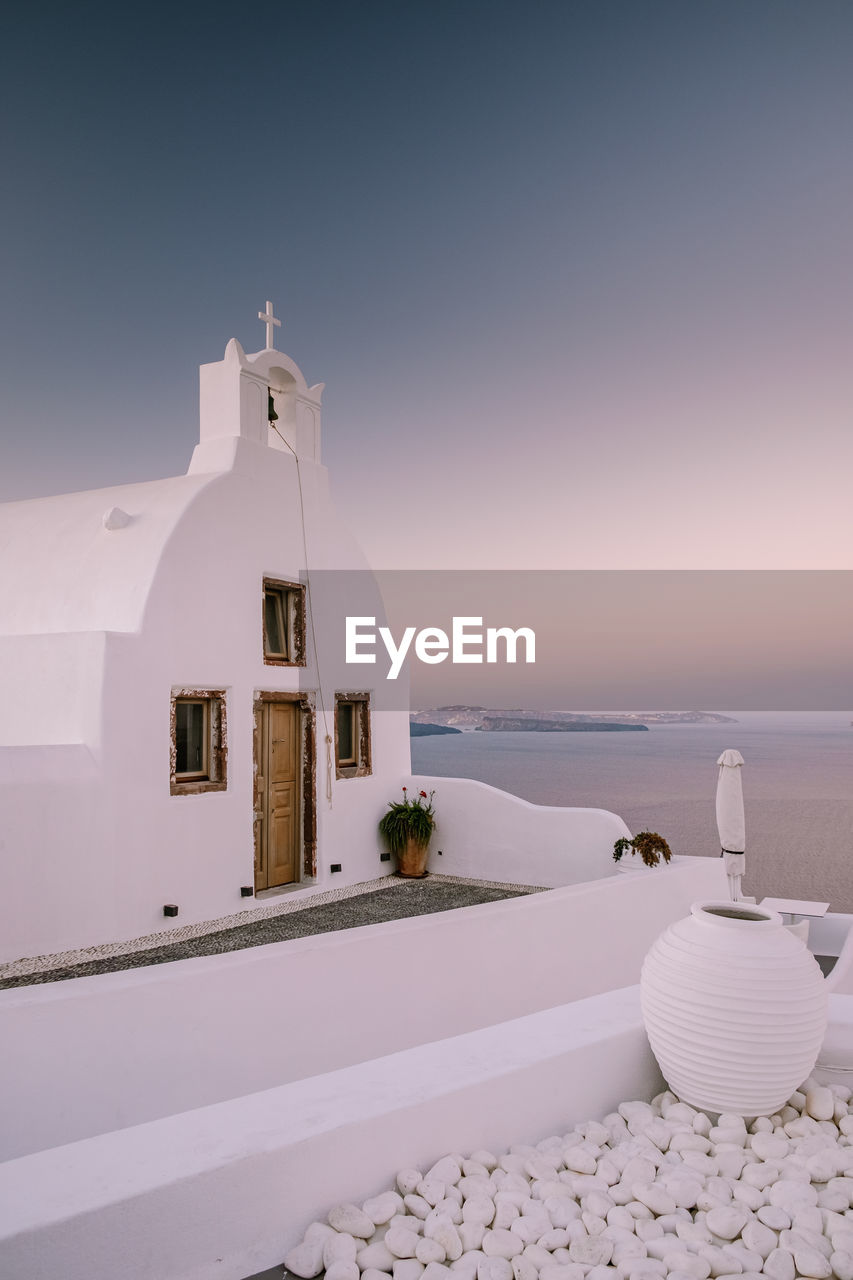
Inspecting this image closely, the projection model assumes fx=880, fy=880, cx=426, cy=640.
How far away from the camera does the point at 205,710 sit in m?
7.48

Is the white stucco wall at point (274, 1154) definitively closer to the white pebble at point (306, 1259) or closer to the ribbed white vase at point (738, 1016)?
the white pebble at point (306, 1259)

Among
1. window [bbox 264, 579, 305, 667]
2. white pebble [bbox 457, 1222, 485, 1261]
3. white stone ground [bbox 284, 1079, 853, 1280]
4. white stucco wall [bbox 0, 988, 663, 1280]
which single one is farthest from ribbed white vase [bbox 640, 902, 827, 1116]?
window [bbox 264, 579, 305, 667]

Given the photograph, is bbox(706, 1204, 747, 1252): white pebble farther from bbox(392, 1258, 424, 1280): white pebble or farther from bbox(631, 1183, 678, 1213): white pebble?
bbox(392, 1258, 424, 1280): white pebble

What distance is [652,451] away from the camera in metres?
11.4

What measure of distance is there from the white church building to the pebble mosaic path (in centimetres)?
19

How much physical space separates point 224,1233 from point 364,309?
10.5 meters

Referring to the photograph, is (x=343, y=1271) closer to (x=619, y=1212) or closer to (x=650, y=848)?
(x=619, y=1212)

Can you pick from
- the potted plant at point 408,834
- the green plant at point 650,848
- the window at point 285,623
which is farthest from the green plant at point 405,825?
the green plant at point 650,848

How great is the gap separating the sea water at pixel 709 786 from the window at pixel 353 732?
0.95 m

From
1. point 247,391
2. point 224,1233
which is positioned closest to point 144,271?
point 247,391

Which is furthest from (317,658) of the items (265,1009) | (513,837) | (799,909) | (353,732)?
(265,1009)

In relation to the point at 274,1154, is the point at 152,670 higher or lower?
higher

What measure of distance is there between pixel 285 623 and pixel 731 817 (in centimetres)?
436

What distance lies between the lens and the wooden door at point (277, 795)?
26.2ft
